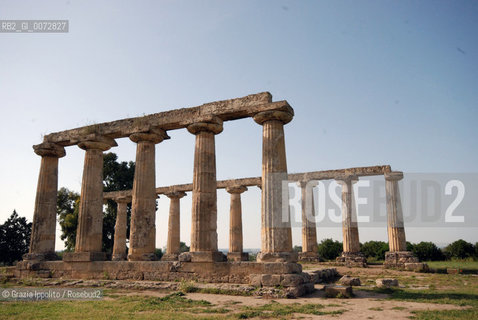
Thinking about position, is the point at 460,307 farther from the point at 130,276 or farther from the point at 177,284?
the point at 130,276

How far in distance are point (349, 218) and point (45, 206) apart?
25.4 metres

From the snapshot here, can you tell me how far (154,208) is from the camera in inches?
746

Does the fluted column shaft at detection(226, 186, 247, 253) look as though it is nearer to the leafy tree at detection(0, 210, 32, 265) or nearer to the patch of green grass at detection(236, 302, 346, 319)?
the patch of green grass at detection(236, 302, 346, 319)

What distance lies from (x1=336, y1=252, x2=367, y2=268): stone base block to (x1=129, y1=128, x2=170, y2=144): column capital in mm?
20628

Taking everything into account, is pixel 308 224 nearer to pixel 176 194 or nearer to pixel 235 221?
pixel 235 221

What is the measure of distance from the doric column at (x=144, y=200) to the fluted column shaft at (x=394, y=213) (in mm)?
20756

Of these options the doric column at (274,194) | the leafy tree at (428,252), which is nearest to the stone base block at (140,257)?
the doric column at (274,194)

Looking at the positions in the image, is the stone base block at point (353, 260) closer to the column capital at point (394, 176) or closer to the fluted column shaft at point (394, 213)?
the fluted column shaft at point (394, 213)

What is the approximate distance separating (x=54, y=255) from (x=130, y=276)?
24.3 feet

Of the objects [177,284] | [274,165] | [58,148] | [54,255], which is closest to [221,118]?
[274,165]

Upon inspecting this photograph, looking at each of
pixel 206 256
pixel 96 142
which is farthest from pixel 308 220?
pixel 96 142

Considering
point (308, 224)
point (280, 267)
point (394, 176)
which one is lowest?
point (280, 267)

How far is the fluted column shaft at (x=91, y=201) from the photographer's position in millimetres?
19688

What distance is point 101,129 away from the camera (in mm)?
20984
